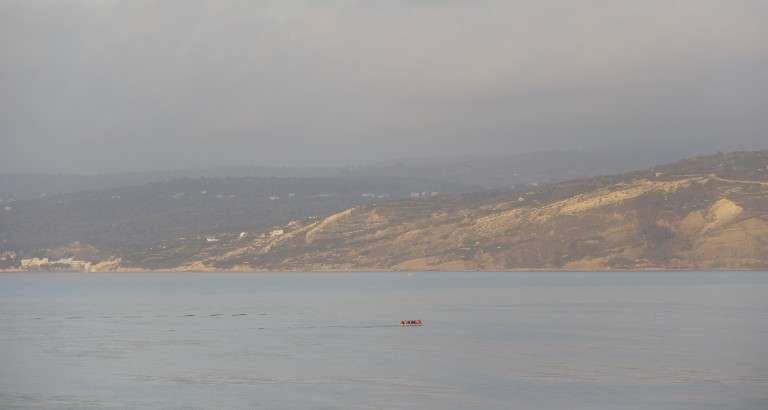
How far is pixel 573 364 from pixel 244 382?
78.1ft

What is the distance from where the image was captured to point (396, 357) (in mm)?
91312

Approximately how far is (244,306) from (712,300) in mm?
65155

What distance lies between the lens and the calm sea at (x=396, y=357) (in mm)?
69312

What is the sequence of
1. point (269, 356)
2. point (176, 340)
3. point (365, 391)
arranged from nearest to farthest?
point (365, 391)
point (269, 356)
point (176, 340)

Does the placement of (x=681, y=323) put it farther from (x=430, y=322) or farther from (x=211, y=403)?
(x=211, y=403)

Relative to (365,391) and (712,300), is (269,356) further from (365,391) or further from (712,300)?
(712,300)

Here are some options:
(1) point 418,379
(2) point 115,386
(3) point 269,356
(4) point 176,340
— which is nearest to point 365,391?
(1) point 418,379

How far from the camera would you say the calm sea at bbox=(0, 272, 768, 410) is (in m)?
69.3

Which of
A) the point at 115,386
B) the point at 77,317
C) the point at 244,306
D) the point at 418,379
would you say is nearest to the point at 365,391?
the point at 418,379

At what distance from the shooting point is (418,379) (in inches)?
3051

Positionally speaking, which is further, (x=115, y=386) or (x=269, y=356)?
(x=269, y=356)

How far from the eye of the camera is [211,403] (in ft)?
222

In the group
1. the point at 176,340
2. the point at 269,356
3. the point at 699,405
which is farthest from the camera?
the point at 176,340

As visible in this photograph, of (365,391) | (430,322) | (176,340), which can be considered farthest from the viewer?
(430,322)
